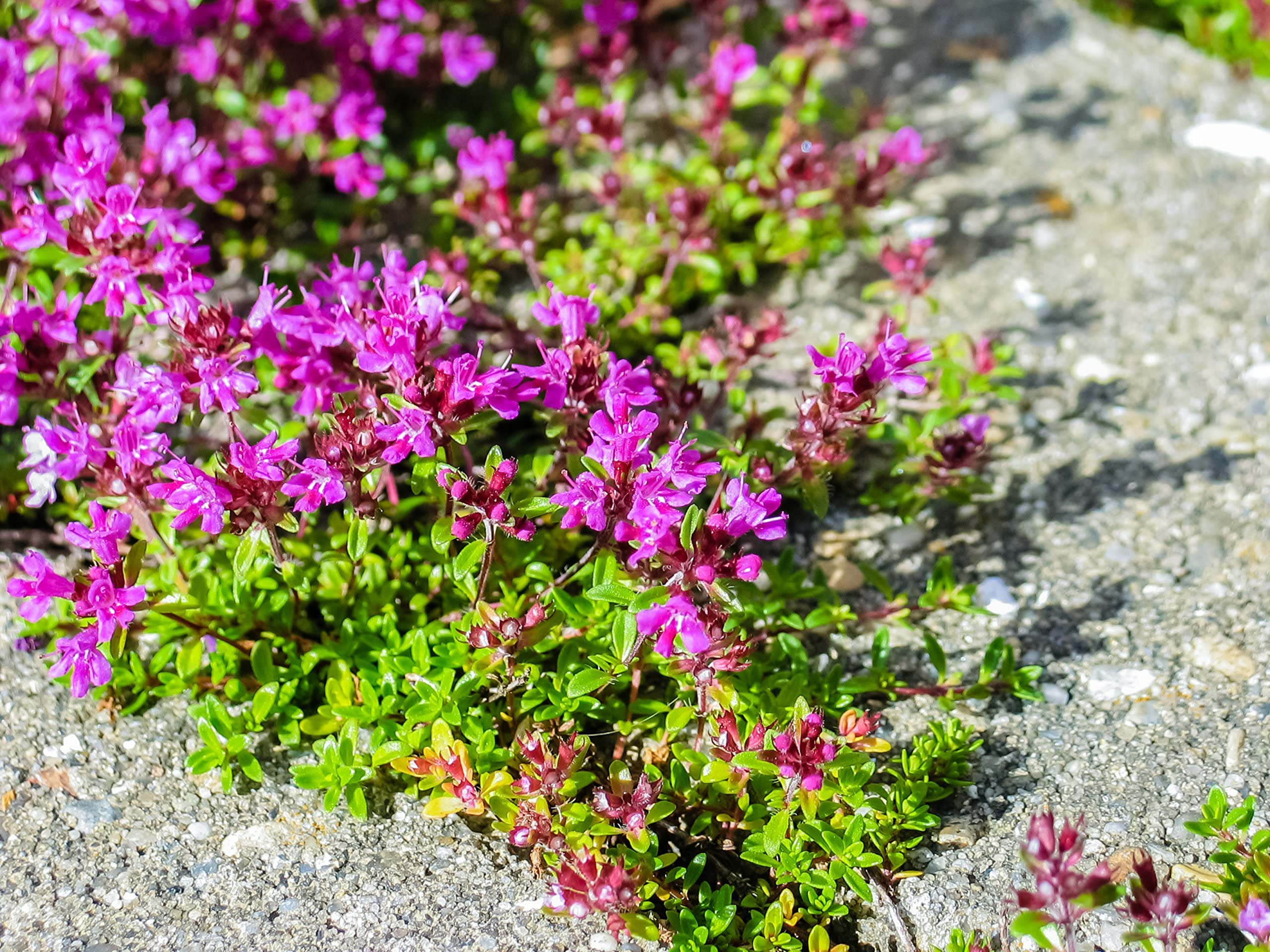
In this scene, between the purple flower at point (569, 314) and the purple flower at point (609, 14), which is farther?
the purple flower at point (609, 14)

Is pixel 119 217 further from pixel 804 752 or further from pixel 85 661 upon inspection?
pixel 804 752

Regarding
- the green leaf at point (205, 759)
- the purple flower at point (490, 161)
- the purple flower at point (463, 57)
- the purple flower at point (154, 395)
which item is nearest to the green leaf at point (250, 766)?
the green leaf at point (205, 759)

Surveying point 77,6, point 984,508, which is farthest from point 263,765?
point 77,6

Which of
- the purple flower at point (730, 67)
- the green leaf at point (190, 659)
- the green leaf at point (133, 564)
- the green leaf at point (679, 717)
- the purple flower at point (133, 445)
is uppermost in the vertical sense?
the purple flower at point (730, 67)

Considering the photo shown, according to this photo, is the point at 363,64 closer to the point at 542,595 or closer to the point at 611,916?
the point at 542,595

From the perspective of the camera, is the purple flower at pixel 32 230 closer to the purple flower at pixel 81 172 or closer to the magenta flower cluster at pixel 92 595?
the purple flower at pixel 81 172
